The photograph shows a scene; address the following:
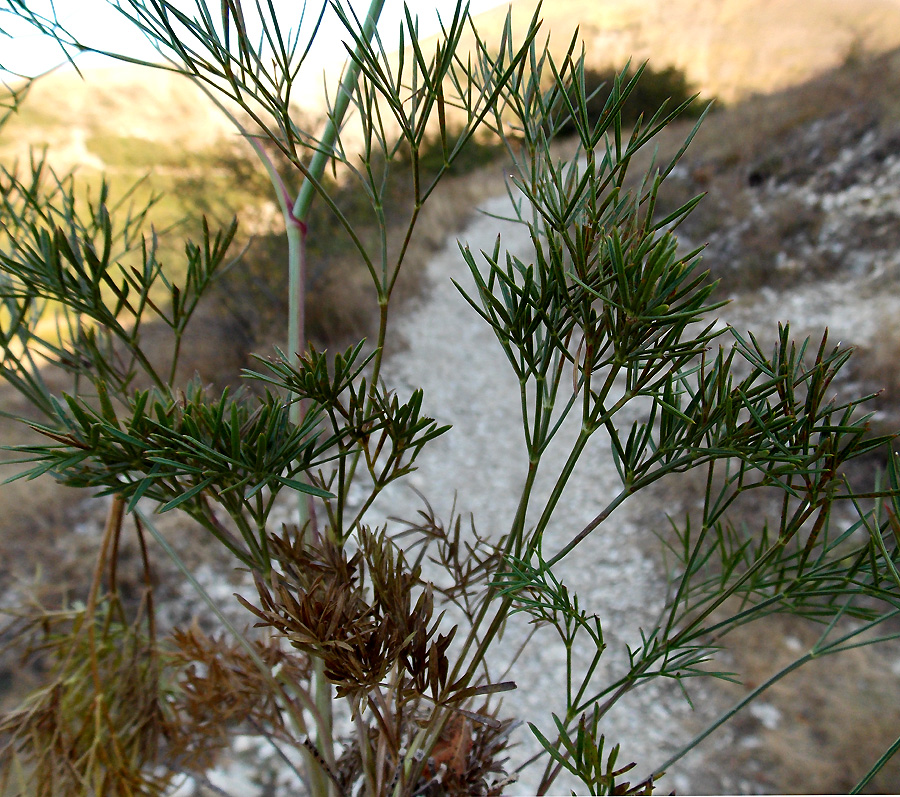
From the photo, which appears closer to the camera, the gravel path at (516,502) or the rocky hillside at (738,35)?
the gravel path at (516,502)

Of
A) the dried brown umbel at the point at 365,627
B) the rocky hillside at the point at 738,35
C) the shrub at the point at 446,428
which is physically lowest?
the dried brown umbel at the point at 365,627

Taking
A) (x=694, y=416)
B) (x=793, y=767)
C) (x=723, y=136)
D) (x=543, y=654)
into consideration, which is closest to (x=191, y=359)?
(x=543, y=654)

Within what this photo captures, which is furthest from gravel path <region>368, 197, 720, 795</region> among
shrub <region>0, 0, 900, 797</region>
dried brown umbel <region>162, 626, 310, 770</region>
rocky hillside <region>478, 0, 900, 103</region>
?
rocky hillside <region>478, 0, 900, 103</region>

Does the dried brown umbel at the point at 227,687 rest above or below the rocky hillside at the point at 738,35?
below

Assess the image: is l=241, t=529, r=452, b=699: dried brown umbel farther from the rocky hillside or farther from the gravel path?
the rocky hillside

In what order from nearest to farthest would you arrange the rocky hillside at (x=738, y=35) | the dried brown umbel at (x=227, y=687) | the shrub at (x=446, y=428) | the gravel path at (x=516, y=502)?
the shrub at (x=446, y=428), the dried brown umbel at (x=227, y=687), the gravel path at (x=516, y=502), the rocky hillside at (x=738, y=35)

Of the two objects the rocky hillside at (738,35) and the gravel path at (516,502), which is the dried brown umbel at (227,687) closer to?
the gravel path at (516,502)

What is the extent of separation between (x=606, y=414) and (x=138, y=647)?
23.5 inches

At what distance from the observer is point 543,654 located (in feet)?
6.09

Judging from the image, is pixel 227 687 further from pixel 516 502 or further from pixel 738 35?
pixel 738 35

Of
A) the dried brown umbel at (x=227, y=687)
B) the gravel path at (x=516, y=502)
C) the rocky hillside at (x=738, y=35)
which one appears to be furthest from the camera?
the rocky hillside at (x=738, y=35)

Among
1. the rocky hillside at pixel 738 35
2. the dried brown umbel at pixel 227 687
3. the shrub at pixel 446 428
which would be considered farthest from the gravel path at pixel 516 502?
the rocky hillside at pixel 738 35

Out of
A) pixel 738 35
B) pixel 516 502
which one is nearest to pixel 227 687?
pixel 516 502

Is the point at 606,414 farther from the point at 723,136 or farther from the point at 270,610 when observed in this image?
the point at 723,136
